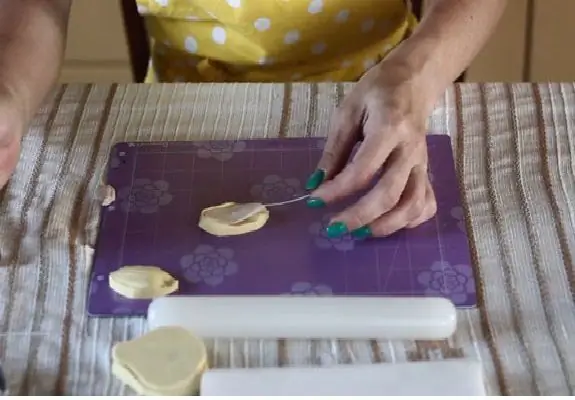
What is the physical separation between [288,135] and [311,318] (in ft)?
0.82

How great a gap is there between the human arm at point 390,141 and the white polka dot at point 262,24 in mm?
201

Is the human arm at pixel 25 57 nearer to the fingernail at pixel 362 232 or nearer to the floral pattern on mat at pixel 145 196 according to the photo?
the floral pattern on mat at pixel 145 196

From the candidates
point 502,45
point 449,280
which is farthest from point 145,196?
point 502,45

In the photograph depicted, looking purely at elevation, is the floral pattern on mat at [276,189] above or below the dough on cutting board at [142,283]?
above

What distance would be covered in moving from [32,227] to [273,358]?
24 centimetres

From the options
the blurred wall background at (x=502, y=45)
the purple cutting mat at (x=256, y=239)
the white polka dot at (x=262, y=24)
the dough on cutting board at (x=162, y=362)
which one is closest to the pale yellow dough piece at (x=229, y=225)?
the purple cutting mat at (x=256, y=239)

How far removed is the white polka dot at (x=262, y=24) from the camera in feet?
3.01

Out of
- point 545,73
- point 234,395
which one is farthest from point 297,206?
point 545,73

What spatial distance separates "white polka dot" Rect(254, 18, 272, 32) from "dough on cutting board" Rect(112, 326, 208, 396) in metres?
0.43

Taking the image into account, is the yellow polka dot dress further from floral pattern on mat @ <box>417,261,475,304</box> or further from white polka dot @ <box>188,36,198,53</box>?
floral pattern on mat @ <box>417,261,475,304</box>

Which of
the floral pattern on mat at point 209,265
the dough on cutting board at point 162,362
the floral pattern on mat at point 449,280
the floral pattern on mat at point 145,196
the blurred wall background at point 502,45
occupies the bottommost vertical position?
the blurred wall background at point 502,45

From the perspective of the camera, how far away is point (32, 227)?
0.71 metres

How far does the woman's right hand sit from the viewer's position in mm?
673

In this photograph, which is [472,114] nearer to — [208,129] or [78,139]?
[208,129]
